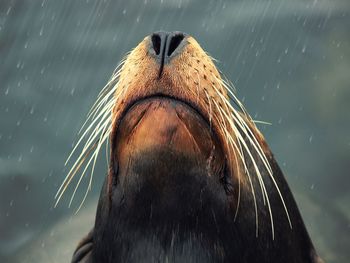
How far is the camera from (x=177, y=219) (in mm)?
3127

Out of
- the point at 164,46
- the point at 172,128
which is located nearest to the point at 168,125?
the point at 172,128

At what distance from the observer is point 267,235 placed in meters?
3.48

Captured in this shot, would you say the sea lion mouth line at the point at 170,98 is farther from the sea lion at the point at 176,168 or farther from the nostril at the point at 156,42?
the nostril at the point at 156,42

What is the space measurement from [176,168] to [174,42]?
0.60 metres

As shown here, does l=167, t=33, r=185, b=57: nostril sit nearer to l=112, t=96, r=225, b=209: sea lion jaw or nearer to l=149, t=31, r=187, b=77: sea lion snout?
l=149, t=31, r=187, b=77: sea lion snout

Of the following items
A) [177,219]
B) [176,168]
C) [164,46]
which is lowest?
[177,219]

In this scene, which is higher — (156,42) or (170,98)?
(156,42)

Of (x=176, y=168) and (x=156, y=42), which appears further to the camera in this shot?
(x=156, y=42)

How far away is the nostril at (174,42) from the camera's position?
3.14m

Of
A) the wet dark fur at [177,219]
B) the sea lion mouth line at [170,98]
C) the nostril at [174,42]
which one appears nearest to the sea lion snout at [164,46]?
the nostril at [174,42]

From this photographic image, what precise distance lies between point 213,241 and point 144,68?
0.88 meters

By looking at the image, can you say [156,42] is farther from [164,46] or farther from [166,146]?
[166,146]

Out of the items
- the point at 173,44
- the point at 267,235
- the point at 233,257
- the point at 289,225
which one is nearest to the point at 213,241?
the point at 233,257

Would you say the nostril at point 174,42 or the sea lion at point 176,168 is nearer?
the sea lion at point 176,168
